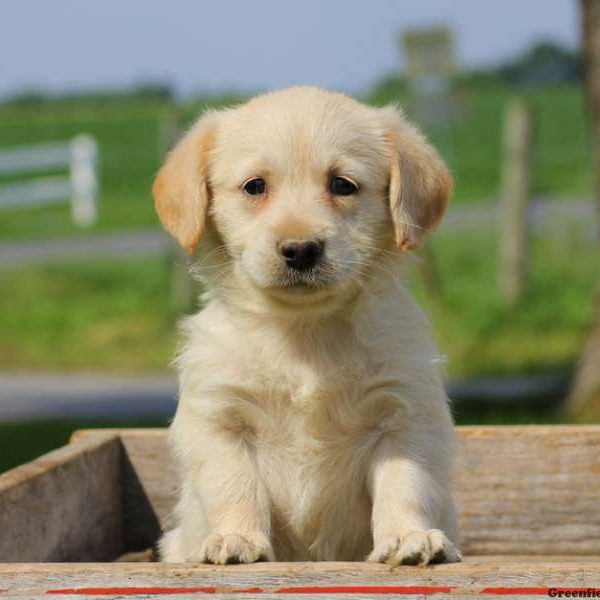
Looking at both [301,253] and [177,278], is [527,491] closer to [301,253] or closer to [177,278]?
[301,253]

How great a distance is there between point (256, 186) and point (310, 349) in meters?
0.43

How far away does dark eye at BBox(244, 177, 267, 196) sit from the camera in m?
3.33

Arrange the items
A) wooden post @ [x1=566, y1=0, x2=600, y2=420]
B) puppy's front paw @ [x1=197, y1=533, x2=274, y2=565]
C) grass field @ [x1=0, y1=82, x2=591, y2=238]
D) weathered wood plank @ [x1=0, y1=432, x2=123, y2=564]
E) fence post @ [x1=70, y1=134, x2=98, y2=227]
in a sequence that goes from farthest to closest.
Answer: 1. fence post @ [x1=70, y1=134, x2=98, y2=227]
2. grass field @ [x1=0, y1=82, x2=591, y2=238]
3. wooden post @ [x1=566, y1=0, x2=600, y2=420]
4. weathered wood plank @ [x1=0, y1=432, x2=123, y2=564]
5. puppy's front paw @ [x1=197, y1=533, x2=274, y2=565]

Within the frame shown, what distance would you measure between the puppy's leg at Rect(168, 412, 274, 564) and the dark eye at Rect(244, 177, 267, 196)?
0.60 m

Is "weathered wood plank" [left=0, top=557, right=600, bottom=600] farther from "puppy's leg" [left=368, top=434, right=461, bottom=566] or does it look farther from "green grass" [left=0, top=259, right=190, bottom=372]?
"green grass" [left=0, top=259, right=190, bottom=372]

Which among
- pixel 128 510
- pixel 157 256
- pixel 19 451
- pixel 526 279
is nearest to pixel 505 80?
pixel 157 256

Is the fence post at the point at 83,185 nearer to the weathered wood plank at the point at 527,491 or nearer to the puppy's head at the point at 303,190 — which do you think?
the weathered wood plank at the point at 527,491

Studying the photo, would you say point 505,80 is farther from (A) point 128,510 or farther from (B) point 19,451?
(A) point 128,510

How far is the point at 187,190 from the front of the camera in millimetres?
3445

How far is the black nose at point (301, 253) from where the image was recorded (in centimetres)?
314

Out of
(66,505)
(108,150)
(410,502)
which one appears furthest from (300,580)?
(108,150)

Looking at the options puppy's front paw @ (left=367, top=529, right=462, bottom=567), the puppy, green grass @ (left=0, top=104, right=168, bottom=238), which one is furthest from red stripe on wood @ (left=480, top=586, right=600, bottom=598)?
green grass @ (left=0, top=104, right=168, bottom=238)

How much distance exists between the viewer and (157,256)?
18.0m

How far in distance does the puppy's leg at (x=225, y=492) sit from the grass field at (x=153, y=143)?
35.1 feet
